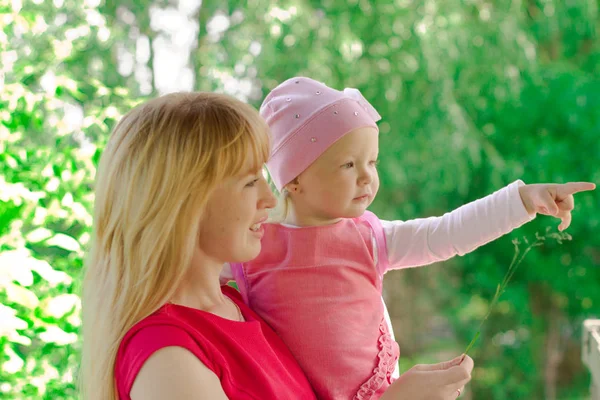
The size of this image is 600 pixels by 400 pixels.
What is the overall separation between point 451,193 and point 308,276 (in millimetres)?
3205

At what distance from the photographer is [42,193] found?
6.55 ft

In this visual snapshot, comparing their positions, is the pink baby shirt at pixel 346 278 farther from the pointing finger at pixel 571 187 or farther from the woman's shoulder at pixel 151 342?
the woman's shoulder at pixel 151 342

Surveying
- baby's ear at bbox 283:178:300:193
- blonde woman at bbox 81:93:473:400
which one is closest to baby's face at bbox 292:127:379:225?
baby's ear at bbox 283:178:300:193

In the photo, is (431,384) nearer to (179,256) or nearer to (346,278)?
(346,278)

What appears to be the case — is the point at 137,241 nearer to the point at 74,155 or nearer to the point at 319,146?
the point at 319,146

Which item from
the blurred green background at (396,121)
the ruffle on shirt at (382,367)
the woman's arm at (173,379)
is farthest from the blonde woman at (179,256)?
the blurred green background at (396,121)

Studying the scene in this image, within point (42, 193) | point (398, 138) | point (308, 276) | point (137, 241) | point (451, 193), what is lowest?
point (451, 193)

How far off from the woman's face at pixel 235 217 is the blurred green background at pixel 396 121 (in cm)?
85

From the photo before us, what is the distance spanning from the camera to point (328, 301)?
3.86ft

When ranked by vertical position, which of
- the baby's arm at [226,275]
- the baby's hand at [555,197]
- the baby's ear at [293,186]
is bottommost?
the baby's arm at [226,275]

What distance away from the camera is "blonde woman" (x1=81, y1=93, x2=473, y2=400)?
94 centimetres

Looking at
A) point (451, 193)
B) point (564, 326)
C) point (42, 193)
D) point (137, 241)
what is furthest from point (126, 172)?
point (564, 326)

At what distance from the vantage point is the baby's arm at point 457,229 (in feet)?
3.95

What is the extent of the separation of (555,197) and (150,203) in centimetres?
62
